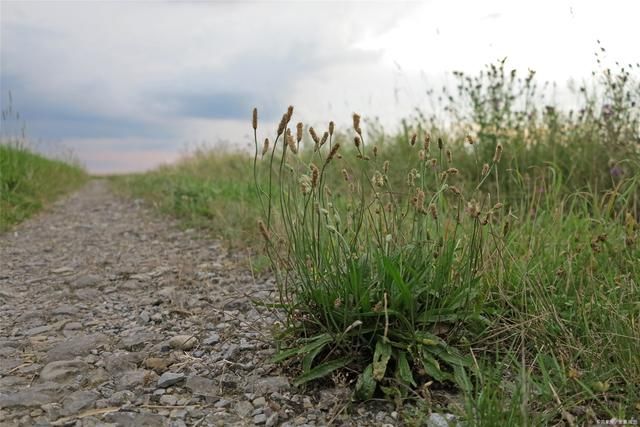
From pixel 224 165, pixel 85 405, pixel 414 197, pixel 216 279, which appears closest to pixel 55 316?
pixel 216 279

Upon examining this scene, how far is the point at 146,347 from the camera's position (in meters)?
2.67

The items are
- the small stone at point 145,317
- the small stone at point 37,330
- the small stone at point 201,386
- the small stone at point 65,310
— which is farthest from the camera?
the small stone at point 65,310

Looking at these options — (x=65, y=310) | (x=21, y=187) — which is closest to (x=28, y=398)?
(x=65, y=310)

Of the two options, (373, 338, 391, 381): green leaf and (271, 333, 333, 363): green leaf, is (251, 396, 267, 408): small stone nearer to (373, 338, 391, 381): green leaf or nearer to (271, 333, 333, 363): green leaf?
(271, 333, 333, 363): green leaf

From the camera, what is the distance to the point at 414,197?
219cm

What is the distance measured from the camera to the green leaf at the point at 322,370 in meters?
2.11

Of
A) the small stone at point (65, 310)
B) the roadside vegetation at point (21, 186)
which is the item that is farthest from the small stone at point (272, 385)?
the roadside vegetation at point (21, 186)

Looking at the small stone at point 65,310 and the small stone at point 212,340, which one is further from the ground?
the small stone at point 65,310

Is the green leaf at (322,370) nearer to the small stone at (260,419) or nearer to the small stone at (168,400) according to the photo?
the small stone at (260,419)

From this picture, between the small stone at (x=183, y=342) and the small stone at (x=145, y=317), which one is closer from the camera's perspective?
the small stone at (x=183, y=342)

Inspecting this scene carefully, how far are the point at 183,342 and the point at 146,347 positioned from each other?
7.5 inches

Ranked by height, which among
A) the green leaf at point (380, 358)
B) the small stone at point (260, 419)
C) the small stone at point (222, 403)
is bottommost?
the small stone at point (260, 419)

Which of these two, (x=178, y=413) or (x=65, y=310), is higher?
(x=65, y=310)

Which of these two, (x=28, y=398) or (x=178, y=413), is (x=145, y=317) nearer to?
(x=28, y=398)
